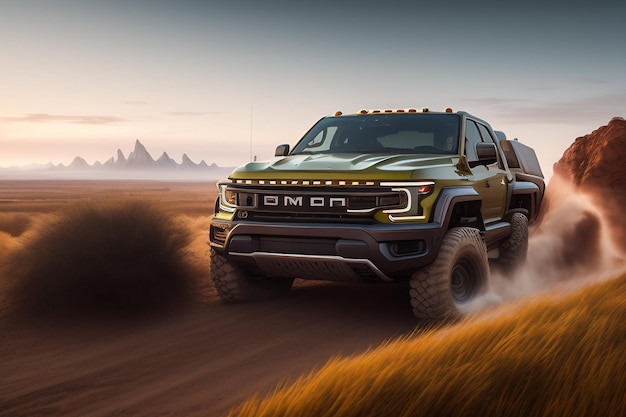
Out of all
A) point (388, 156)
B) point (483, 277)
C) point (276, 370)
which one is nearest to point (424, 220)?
point (388, 156)

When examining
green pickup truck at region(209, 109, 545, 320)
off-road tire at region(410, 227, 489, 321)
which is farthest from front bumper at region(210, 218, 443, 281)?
off-road tire at region(410, 227, 489, 321)

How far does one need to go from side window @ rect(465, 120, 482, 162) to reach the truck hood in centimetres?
52

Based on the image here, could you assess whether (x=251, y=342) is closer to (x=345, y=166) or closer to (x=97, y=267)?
(x=345, y=166)

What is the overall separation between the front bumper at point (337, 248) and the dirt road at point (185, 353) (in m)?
0.61

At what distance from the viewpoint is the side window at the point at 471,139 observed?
7746 mm

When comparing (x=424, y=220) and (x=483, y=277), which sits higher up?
(x=424, y=220)

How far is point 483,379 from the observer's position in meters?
3.65

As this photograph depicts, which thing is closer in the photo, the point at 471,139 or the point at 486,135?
the point at 471,139

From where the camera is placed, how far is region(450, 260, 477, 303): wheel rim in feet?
23.1

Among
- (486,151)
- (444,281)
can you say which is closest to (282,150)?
(486,151)

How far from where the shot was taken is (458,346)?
14.2 feet

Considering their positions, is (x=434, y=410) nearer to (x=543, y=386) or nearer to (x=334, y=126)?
(x=543, y=386)

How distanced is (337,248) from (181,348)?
63.8 inches

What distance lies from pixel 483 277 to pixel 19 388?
4547 mm
